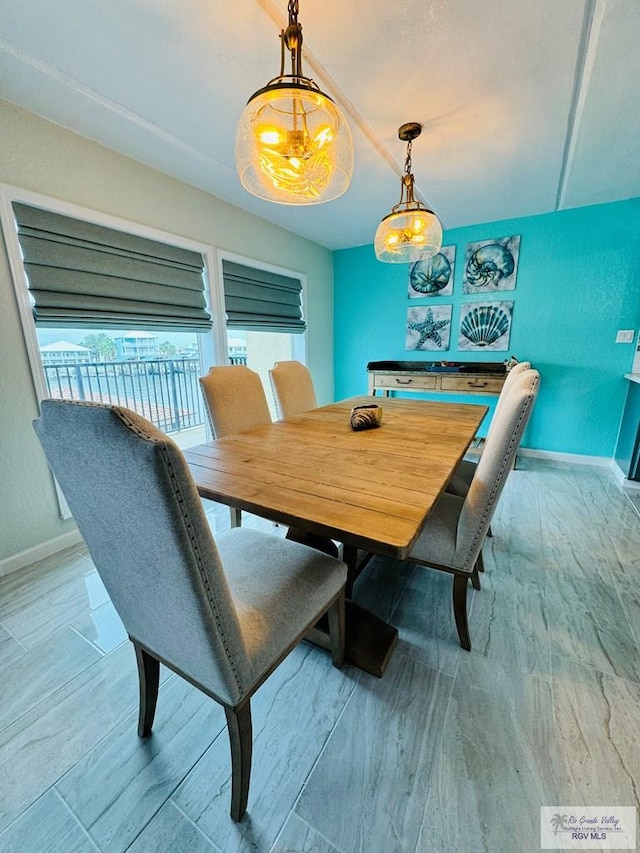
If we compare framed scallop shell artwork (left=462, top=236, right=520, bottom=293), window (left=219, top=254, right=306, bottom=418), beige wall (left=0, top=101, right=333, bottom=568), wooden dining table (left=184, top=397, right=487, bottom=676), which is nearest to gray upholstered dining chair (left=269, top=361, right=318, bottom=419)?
wooden dining table (left=184, top=397, right=487, bottom=676)

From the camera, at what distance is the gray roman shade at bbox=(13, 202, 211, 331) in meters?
1.74

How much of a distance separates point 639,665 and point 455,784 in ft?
2.81

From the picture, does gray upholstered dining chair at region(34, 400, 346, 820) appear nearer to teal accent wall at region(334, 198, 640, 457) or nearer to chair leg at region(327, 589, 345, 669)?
chair leg at region(327, 589, 345, 669)

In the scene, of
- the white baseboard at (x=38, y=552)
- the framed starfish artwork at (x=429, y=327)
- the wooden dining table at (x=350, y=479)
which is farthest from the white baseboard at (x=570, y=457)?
the white baseboard at (x=38, y=552)

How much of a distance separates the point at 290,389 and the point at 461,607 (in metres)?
1.62

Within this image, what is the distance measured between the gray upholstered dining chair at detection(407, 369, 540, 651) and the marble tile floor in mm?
262

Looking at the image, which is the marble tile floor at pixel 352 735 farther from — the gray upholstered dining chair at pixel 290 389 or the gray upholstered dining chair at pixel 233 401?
the gray upholstered dining chair at pixel 290 389

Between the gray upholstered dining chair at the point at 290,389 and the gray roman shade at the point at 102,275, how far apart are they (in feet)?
2.64

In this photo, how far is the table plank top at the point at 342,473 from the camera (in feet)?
2.64

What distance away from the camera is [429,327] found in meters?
3.69

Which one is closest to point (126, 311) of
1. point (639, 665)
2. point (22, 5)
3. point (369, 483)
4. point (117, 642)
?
point (22, 5)

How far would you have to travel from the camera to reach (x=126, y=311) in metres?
2.09

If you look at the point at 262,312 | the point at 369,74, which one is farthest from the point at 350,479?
the point at 262,312

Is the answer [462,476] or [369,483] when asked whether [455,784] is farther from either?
[462,476]
